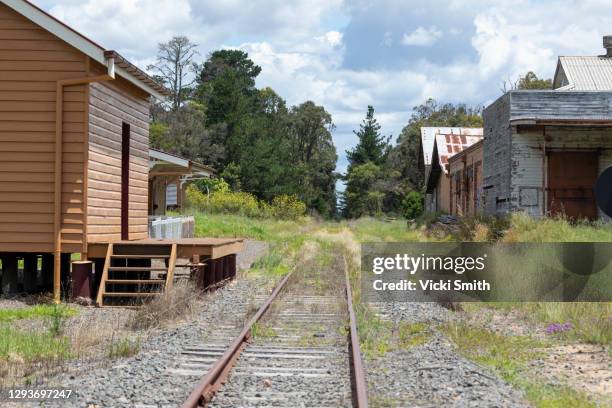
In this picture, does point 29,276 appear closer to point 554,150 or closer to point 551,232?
point 551,232

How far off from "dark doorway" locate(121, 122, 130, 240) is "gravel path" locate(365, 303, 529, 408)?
317 inches

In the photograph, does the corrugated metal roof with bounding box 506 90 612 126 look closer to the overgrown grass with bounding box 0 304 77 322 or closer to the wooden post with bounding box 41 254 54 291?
the wooden post with bounding box 41 254 54 291

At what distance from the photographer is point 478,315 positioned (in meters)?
11.2

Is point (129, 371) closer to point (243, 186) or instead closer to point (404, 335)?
point (404, 335)

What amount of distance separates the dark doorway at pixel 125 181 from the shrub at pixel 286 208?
42.1m

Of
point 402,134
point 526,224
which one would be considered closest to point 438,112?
point 402,134

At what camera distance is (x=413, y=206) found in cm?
6188

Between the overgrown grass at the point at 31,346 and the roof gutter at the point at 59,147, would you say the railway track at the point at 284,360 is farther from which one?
the roof gutter at the point at 59,147

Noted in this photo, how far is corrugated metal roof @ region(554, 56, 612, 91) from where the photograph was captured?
40344mm

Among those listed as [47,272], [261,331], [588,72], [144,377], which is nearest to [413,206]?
[588,72]

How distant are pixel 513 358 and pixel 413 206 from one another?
2140 inches

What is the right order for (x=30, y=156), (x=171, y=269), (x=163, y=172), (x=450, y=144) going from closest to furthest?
(x=30, y=156), (x=171, y=269), (x=163, y=172), (x=450, y=144)

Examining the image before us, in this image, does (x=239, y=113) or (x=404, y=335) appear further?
(x=239, y=113)

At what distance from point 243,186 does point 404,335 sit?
54.9 m
